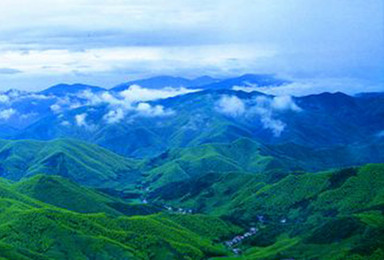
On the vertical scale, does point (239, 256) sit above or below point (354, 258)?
below

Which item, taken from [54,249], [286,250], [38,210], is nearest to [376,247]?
[286,250]

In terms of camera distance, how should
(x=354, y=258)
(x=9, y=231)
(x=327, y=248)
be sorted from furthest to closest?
1. (x=9, y=231)
2. (x=327, y=248)
3. (x=354, y=258)

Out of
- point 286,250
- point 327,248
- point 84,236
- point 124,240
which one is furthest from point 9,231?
point 327,248

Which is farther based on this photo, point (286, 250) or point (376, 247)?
point (286, 250)

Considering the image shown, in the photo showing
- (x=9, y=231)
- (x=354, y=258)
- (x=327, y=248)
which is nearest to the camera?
(x=354, y=258)

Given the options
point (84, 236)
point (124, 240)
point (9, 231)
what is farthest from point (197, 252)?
point (9, 231)

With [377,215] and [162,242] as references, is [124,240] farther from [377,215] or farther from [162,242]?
[377,215]

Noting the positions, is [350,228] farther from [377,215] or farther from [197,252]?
[197,252]

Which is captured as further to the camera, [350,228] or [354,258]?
[350,228]
